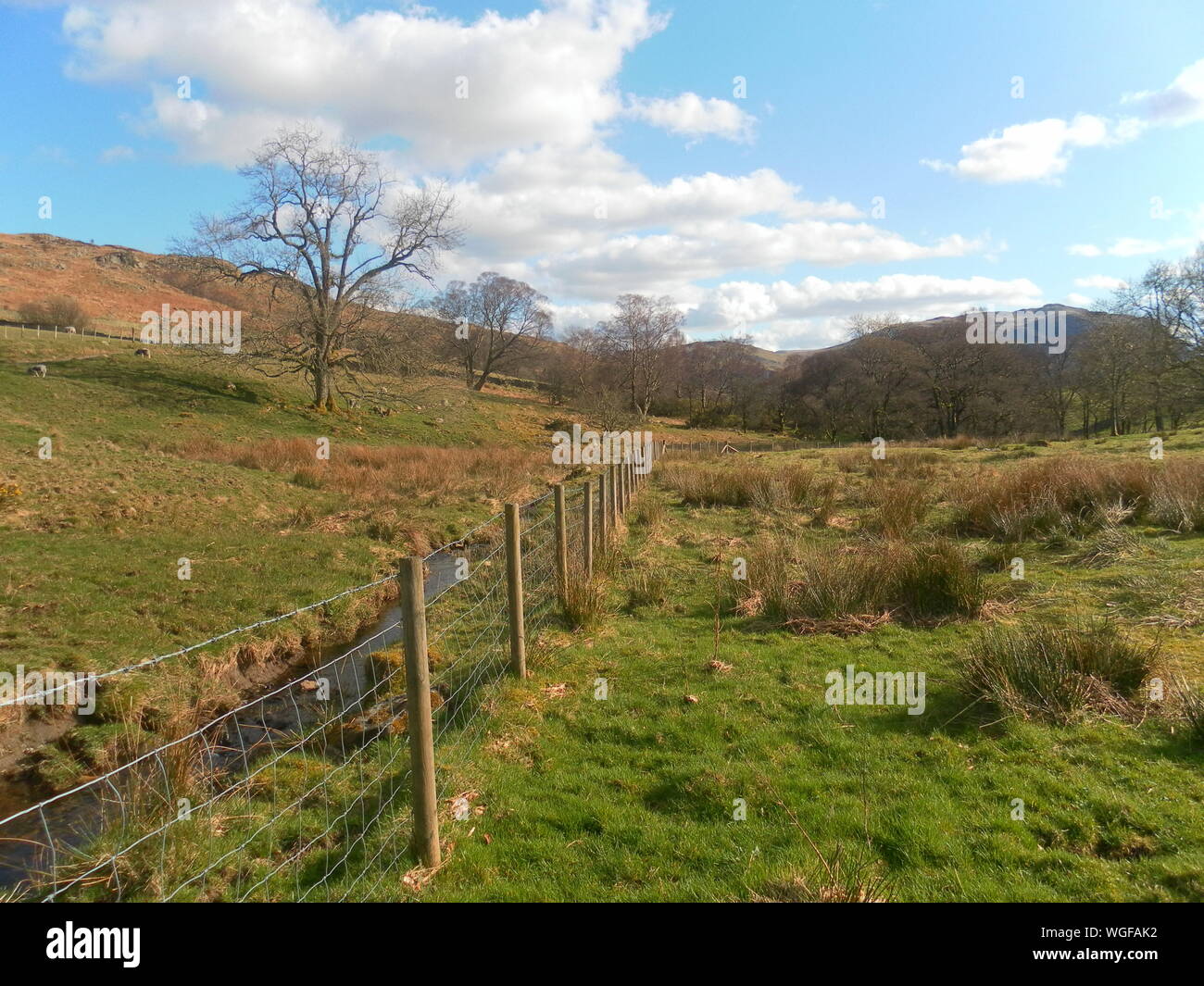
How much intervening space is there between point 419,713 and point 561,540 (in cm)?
416

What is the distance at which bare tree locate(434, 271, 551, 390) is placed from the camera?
64.6 metres

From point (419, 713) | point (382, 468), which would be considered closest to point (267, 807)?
point (419, 713)

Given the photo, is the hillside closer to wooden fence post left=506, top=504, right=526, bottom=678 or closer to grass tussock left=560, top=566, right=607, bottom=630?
grass tussock left=560, top=566, right=607, bottom=630

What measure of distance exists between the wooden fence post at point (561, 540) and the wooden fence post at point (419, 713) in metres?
3.67

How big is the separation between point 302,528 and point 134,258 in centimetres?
11813

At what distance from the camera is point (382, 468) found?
69.4ft

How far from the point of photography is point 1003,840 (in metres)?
3.50

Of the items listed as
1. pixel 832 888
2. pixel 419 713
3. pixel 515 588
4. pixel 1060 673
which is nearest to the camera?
pixel 832 888

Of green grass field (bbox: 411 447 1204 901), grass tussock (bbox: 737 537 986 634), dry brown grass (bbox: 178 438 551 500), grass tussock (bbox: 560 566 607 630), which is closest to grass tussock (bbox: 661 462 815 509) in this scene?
dry brown grass (bbox: 178 438 551 500)

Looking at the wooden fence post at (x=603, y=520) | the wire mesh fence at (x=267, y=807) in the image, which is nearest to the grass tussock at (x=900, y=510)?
the wooden fence post at (x=603, y=520)

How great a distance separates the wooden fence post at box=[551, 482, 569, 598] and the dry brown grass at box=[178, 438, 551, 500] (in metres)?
10.9

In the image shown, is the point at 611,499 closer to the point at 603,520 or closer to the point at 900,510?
the point at 603,520
